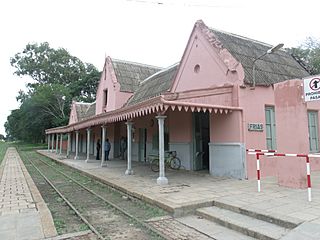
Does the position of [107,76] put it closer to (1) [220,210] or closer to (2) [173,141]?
(2) [173,141]

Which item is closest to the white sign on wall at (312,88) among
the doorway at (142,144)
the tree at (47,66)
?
the doorway at (142,144)

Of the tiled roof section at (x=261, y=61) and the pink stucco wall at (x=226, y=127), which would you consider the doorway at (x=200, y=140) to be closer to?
the pink stucco wall at (x=226, y=127)

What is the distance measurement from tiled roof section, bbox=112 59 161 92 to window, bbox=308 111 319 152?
1345 cm

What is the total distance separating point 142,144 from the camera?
1688 centimetres

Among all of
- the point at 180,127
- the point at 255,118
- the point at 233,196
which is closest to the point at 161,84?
the point at 180,127

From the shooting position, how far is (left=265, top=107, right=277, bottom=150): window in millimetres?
10203

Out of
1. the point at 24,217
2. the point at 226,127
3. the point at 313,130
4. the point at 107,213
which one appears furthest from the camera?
the point at 313,130

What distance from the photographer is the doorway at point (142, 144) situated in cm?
1658

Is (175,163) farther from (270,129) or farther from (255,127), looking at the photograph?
(270,129)

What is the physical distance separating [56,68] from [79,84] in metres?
8.01

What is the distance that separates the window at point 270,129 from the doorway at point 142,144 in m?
8.00

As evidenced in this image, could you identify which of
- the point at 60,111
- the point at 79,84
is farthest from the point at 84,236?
the point at 79,84

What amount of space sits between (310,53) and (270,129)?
13.0 m

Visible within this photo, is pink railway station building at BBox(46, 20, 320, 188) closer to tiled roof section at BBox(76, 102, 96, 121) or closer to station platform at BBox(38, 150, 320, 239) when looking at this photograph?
station platform at BBox(38, 150, 320, 239)
